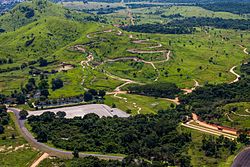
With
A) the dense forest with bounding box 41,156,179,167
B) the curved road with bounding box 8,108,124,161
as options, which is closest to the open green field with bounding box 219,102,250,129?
the dense forest with bounding box 41,156,179,167

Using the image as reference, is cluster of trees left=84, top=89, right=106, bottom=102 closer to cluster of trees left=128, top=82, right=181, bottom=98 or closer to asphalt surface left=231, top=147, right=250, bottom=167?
cluster of trees left=128, top=82, right=181, bottom=98

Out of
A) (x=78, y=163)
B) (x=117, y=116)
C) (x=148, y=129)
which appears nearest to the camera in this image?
(x=78, y=163)

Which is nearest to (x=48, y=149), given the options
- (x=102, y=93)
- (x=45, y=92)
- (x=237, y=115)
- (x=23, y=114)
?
(x=23, y=114)

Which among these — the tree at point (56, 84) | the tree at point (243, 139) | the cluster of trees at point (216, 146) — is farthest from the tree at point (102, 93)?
the tree at point (243, 139)

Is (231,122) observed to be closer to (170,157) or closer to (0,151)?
(170,157)

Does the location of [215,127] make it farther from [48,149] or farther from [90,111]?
[48,149]

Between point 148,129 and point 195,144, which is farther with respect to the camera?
point 148,129

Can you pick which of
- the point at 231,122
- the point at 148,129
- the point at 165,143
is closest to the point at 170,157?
the point at 165,143
